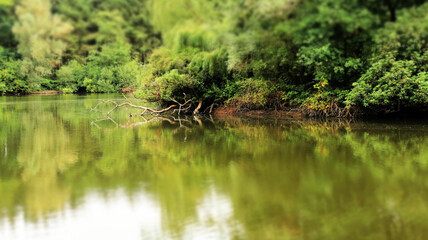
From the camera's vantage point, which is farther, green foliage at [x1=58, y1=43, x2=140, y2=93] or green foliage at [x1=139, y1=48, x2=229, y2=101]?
green foliage at [x1=58, y1=43, x2=140, y2=93]

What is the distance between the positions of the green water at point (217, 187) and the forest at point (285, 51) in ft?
8.83

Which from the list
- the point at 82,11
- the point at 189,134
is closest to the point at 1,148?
the point at 189,134

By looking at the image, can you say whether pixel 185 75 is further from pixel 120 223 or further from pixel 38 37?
pixel 38 37

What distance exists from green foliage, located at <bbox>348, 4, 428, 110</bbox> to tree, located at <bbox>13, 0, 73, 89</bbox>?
18113 mm

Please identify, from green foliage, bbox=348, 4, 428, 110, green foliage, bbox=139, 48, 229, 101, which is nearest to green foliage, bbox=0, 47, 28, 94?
green foliage, bbox=139, 48, 229, 101

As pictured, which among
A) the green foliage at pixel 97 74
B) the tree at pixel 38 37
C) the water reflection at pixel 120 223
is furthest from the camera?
the green foliage at pixel 97 74

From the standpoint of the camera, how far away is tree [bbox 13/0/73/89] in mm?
23767

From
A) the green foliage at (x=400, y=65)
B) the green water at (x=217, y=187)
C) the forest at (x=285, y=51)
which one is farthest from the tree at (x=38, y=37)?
the green foliage at (x=400, y=65)

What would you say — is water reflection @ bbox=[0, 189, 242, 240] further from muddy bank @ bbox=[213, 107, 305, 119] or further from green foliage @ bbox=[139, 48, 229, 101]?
green foliage @ bbox=[139, 48, 229, 101]

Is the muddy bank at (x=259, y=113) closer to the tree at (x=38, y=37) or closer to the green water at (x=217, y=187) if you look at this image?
the green water at (x=217, y=187)

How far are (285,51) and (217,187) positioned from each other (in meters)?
8.62

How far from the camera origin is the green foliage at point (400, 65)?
10.4 metres

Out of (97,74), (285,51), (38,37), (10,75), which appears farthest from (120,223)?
(10,75)

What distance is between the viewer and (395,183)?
504cm
